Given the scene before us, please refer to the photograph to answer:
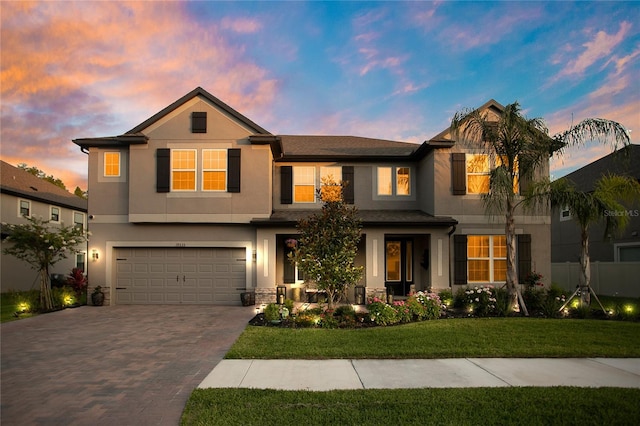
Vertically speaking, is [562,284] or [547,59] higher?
[547,59]

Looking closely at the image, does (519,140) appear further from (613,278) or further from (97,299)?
(97,299)

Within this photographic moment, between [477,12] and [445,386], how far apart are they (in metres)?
11.3

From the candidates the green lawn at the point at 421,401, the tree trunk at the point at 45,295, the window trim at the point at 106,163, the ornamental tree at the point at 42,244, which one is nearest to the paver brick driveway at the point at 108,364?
the green lawn at the point at 421,401

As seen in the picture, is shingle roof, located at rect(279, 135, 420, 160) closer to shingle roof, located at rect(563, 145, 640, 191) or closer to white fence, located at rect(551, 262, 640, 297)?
shingle roof, located at rect(563, 145, 640, 191)

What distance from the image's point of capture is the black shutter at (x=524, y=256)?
43.0ft

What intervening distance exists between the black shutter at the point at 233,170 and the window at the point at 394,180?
19.4ft

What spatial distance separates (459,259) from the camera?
13.1 meters

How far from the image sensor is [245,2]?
416 inches

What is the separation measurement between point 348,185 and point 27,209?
19.2 metres

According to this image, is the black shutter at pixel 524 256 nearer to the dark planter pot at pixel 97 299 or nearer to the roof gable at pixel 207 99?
the roof gable at pixel 207 99

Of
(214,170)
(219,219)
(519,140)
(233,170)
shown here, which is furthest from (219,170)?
(519,140)

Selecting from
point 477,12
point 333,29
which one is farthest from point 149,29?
point 477,12

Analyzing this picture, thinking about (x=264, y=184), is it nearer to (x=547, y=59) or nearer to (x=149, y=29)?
(x=149, y=29)

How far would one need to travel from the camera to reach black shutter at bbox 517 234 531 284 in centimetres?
1309
